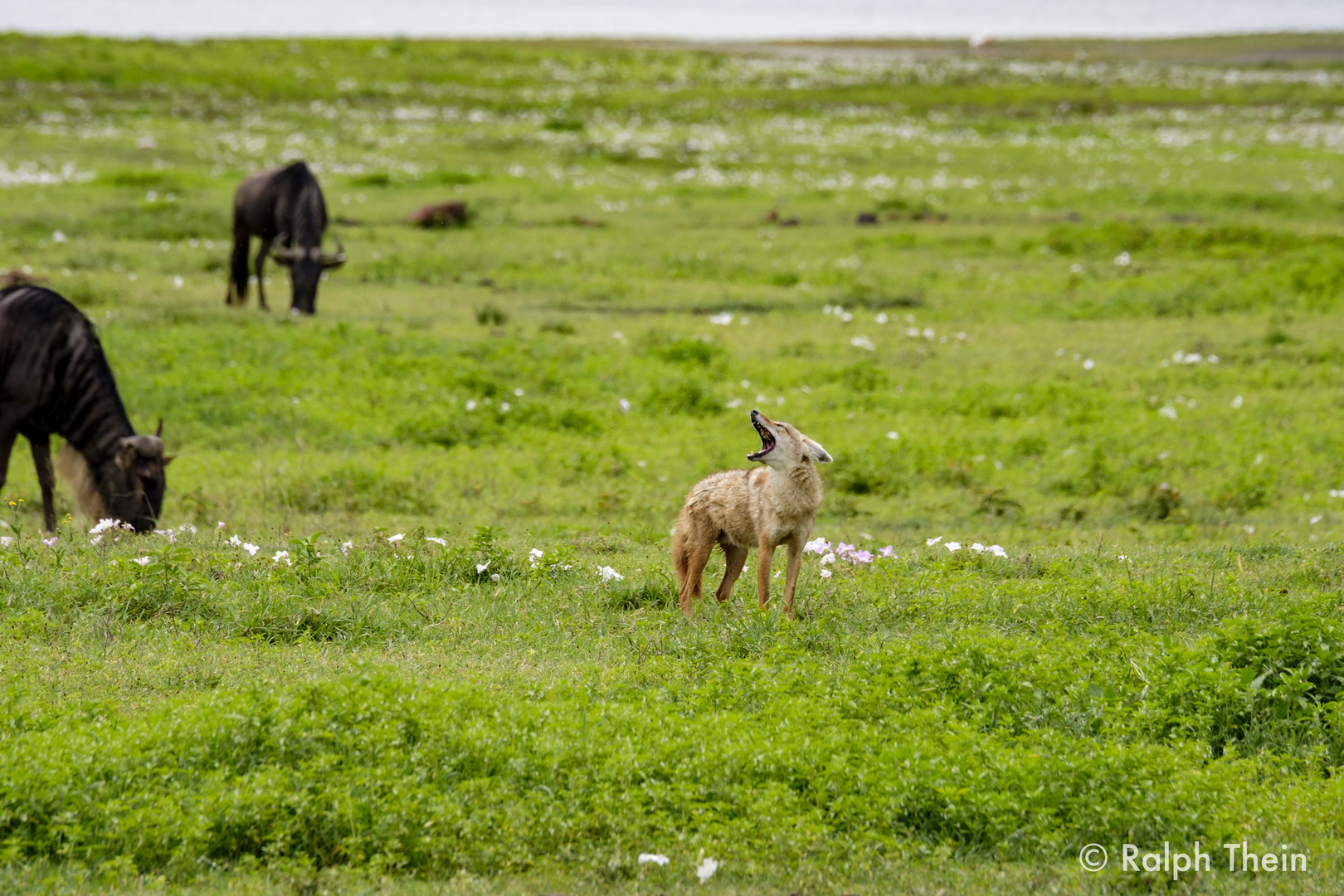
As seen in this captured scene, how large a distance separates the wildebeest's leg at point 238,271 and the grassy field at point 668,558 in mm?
368

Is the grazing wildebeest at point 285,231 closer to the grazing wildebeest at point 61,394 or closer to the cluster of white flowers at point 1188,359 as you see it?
the grazing wildebeest at point 61,394

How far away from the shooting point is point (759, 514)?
740 cm

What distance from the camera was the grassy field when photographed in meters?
5.48

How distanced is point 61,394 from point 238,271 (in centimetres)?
991

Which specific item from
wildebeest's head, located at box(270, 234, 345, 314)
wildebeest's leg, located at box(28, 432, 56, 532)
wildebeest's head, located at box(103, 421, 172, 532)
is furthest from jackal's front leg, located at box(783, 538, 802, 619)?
wildebeest's head, located at box(270, 234, 345, 314)

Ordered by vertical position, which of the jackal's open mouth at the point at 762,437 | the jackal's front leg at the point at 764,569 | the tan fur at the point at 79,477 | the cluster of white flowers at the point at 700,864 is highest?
the jackal's open mouth at the point at 762,437

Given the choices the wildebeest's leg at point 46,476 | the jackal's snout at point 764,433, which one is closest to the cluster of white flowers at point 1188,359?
the jackal's snout at point 764,433

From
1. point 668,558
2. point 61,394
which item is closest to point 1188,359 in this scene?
point 668,558

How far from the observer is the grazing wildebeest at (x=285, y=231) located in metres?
20.2

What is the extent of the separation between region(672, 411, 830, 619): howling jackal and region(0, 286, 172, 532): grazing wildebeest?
5.88 m

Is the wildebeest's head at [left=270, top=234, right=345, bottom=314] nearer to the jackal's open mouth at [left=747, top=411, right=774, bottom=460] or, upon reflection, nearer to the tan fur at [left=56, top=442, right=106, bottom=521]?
the tan fur at [left=56, top=442, right=106, bottom=521]

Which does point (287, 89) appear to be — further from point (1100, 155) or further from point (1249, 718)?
point (1249, 718)

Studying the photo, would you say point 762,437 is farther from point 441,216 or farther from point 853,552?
point 441,216

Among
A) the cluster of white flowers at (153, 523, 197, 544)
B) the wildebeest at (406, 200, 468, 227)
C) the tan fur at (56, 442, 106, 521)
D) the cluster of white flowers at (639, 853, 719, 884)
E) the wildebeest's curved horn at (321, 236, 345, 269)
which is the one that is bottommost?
the tan fur at (56, 442, 106, 521)
